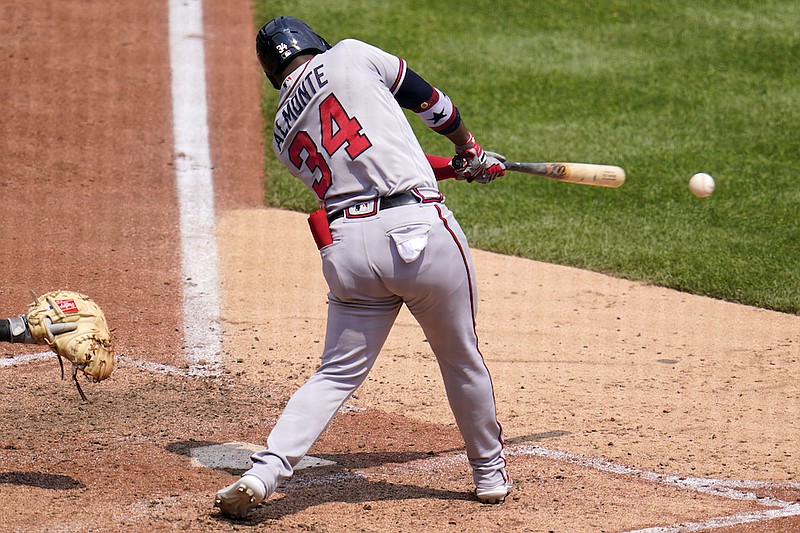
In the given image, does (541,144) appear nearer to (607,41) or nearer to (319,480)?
(607,41)

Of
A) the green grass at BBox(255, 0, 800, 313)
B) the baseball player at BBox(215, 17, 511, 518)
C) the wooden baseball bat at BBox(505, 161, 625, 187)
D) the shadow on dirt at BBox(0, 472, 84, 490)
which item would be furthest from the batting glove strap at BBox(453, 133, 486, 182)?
the green grass at BBox(255, 0, 800, 313)

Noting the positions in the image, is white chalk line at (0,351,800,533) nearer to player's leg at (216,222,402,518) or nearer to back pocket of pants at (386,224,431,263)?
player's leg at (216,222,402,518)

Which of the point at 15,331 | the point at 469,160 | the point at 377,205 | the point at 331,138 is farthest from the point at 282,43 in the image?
the point at 15,331

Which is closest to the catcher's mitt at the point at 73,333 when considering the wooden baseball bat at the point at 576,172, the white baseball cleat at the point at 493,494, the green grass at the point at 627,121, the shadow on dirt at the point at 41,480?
the shadow on dirt at the point at 41,480

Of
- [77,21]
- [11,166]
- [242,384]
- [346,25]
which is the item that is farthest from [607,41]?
[242,384]

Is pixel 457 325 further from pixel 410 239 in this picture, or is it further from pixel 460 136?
pixel 460 136

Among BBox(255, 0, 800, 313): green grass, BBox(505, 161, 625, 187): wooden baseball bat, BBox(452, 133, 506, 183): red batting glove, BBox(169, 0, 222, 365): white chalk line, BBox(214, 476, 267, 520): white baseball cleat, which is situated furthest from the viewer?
BBox(255, 0, 800, 313): green grass

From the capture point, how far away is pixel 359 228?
11.6ft

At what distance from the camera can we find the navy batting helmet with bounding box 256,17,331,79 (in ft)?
12.3

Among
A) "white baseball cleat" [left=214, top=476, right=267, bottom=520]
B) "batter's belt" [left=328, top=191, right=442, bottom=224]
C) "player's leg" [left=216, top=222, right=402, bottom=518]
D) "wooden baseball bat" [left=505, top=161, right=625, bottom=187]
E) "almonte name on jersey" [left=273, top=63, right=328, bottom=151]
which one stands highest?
"almonte name on jersey" [left=273, top=63, right=328, bottom=151]

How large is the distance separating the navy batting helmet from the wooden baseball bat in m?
1.24

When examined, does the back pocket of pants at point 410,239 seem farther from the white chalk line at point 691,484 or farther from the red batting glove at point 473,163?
the white chalk line at point 691,484

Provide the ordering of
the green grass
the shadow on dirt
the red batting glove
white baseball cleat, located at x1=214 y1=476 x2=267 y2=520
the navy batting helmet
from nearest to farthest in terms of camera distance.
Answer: white baseball cleat, located at x1=214 y1=476 x2=267 y2=520, the navy batting helmet, the shadow on dirt, the red batting glove, the green grass

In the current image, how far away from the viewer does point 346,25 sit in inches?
445
